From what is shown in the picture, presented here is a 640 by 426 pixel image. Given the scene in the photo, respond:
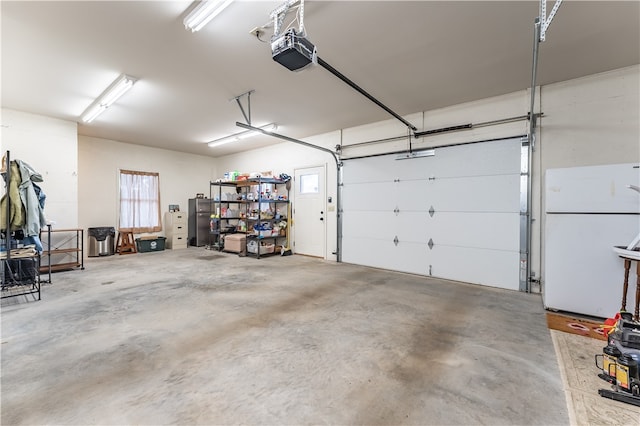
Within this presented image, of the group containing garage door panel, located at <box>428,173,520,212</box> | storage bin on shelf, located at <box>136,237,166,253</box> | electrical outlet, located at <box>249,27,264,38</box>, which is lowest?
storage bin on shelf, located at <box>136,237,166,253</box>

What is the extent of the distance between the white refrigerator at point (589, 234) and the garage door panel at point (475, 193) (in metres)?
1.05

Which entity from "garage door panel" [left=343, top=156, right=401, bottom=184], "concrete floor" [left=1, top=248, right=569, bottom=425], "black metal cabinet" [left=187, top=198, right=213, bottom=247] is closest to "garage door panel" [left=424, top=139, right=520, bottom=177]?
"garage door panel" [left=343, top=156, right=401, bottom=184]

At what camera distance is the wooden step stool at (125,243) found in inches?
296

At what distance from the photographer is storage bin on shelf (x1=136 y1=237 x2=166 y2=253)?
25.0 feet

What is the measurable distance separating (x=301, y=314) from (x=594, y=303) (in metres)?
3.31

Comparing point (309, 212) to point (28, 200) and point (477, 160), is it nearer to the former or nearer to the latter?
point (477, 160)

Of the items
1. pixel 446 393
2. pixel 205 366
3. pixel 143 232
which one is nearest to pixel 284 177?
pixel 143 232

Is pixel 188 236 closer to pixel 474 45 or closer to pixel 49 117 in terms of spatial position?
pixel 49 117

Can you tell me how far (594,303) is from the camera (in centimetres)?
297

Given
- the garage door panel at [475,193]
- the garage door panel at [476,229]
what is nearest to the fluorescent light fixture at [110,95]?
the garage door panel at [475,193]

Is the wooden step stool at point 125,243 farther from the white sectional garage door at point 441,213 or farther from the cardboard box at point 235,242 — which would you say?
the white sectional garage door at point 441,213

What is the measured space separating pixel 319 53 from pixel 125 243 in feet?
25.0

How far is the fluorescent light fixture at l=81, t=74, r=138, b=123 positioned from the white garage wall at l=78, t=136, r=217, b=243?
2.32 meters

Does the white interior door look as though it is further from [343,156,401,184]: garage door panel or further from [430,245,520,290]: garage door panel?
[430,245,520,290]: garage door panel
